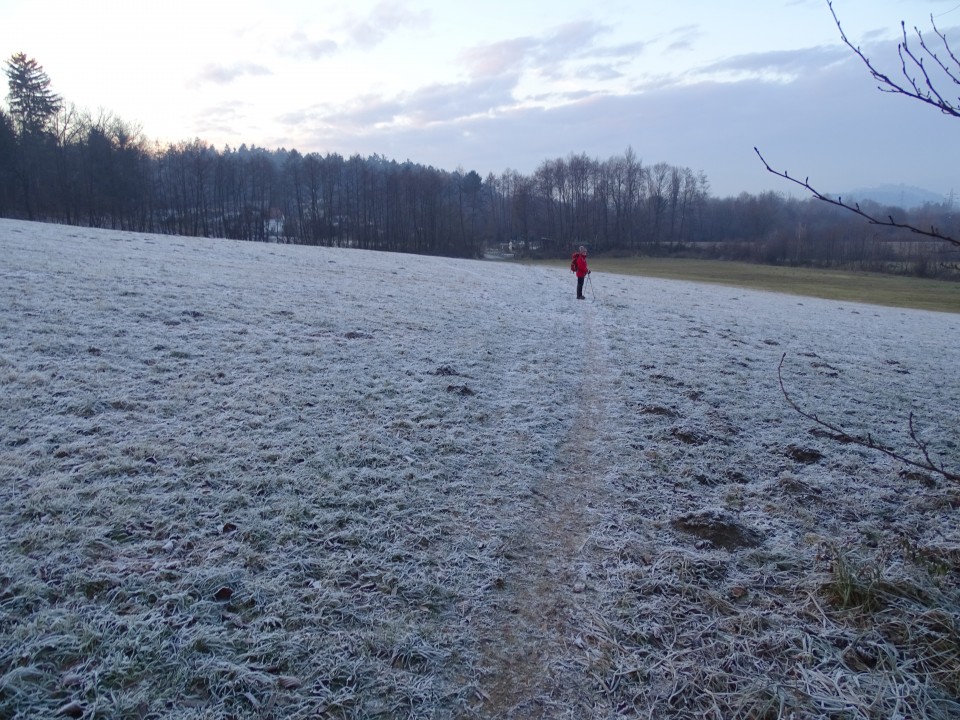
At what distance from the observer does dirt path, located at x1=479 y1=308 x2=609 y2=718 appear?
3.21m

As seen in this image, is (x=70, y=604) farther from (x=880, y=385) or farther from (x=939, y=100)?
(x=880, y=385)

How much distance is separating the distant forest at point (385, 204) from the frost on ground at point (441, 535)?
105ft

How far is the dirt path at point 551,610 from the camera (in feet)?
10.5

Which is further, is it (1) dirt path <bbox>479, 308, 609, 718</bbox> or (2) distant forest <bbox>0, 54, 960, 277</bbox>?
(2) distant forest <bbox>0, 54, 960, 277</bbox>

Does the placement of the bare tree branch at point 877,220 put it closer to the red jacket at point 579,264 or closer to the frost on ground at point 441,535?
the frost on ground at point 441,535

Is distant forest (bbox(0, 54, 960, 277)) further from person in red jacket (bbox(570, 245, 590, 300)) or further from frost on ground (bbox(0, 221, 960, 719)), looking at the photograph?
frost on ground (bbox(0, 221, 960, 719))

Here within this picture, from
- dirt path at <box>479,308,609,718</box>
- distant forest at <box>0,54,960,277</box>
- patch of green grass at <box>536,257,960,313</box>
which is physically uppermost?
distant forest at <box>0,54,960,277</box>

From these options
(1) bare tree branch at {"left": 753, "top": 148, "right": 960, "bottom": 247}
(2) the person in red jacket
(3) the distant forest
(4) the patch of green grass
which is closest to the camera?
(1) bare tree branch at {"left": 753, "top": 148, "right": 960, "bottom": 247}

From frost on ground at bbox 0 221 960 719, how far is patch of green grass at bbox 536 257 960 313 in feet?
103

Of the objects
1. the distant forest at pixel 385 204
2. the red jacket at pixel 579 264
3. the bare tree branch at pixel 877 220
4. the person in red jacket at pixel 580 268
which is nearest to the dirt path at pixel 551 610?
the bare tree branch at pixel 877 220

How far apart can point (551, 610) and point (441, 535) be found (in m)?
1.14

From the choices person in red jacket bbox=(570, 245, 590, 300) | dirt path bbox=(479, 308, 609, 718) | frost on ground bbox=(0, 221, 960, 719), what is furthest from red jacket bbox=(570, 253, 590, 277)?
dirt path bbox=(479, 308, 609, 718)

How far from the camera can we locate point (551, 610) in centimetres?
390

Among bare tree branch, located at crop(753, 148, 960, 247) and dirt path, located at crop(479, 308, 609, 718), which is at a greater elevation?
bare tree branch, located at crop(753, 148, 960, 247)
